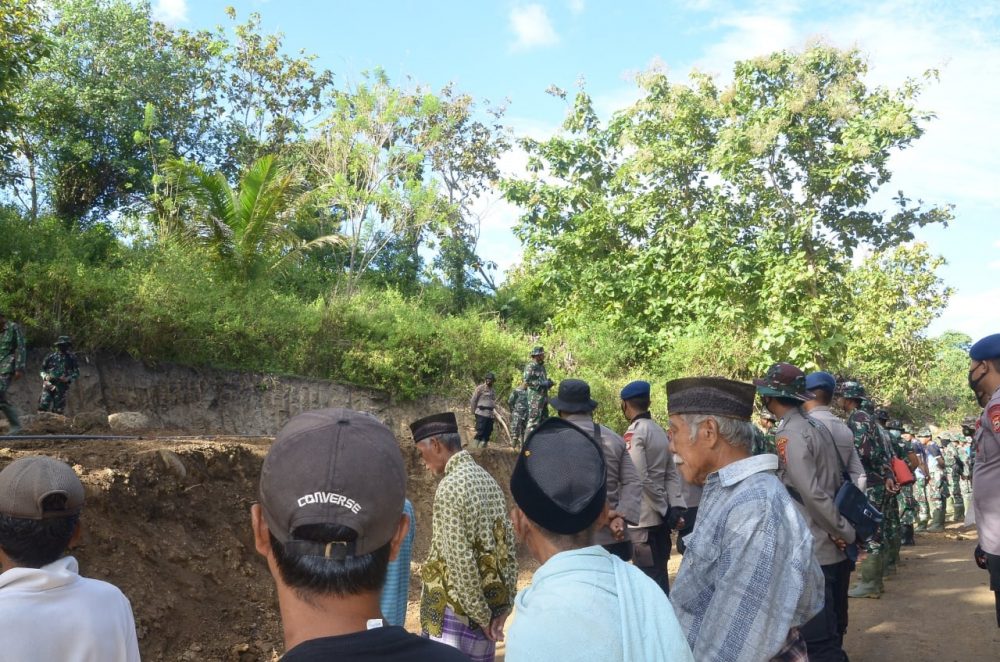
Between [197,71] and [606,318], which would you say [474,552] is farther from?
[197,71]

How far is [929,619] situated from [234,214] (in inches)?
616

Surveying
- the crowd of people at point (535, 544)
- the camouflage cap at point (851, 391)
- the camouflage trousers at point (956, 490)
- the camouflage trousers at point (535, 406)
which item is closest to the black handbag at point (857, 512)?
the crowd of people at point (535, 544)

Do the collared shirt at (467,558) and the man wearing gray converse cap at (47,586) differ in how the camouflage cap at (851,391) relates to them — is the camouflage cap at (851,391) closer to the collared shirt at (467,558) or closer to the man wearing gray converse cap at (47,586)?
the collared shirt at (467,558)

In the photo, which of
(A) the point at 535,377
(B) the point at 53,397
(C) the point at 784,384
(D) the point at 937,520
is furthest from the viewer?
(D) the point at 937,520

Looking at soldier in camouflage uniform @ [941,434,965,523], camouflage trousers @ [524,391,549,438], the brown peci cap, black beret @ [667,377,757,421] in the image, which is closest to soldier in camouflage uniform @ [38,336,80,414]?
camouflage trousers @ [524,391,549,438]

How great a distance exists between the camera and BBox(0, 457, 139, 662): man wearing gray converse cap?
93.2 inches

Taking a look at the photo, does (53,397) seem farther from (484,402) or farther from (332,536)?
(332,536)

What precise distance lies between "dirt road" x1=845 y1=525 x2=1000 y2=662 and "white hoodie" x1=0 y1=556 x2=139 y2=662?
19.8ft

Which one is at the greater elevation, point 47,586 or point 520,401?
point 520,401

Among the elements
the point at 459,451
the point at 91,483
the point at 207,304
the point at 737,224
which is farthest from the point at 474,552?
the point at 737,224

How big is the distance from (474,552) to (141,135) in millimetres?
20591

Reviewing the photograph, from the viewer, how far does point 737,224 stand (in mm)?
22875

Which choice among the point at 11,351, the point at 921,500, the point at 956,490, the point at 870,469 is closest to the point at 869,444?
the point at 870,469

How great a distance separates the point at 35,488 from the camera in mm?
2492
